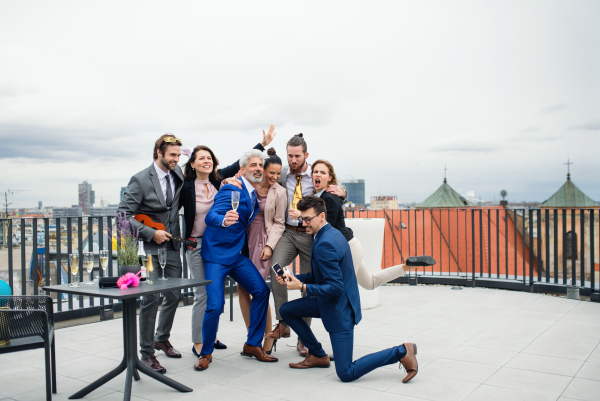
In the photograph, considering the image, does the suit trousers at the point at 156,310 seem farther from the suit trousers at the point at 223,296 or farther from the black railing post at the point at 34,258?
the black railing post at the point at 34,258

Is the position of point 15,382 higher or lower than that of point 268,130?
lower

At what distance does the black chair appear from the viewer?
278 centimetres

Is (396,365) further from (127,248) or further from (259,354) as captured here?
(127,248)

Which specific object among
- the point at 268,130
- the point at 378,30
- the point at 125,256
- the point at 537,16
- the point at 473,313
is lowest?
the point at 473,313

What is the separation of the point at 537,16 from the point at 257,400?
24477mm

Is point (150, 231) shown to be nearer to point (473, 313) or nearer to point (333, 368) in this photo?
point (333, 368)

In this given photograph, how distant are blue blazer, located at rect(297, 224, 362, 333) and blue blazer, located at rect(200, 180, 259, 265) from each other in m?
0.77

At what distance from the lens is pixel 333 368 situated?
3834mm

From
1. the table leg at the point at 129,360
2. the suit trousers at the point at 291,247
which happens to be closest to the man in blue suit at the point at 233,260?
the suit trousers at the point at 291,247

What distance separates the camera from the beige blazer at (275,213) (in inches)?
163

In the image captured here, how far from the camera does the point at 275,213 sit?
4180mm

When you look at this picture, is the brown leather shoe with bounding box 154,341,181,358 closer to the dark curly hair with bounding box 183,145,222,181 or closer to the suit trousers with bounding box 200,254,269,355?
the suit trousers with bounding box 200,254,269,355

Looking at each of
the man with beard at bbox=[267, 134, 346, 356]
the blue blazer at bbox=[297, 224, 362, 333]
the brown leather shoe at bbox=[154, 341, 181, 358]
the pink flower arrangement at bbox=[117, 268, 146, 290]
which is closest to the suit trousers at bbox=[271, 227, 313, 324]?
the man with beard at bbox=[267, 134, 346, 356]

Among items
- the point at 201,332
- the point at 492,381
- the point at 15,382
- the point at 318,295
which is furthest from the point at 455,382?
the point at 15,382
